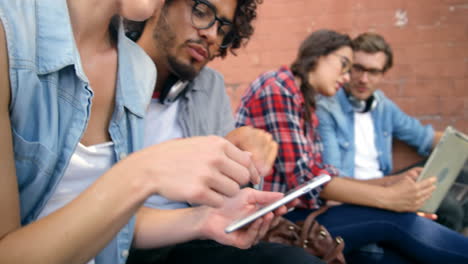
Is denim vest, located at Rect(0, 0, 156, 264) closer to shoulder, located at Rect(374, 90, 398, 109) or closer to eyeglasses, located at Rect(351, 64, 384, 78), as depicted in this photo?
eyeglasses, located at Rect(351, 64, 384, 78)

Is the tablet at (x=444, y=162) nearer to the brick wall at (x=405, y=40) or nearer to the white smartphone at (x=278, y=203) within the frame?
the brick wall at (x=405, y=40)

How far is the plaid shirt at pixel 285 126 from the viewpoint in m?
1.76

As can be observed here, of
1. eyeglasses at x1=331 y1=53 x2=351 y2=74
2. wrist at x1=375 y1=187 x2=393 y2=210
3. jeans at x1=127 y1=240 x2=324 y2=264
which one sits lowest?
wrist at x1=375 y1=187 x2=393 y2=210

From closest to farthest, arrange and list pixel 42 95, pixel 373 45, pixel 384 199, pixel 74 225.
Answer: pixel 74 225
pixel 42 95
pixel 384 199
pixel 373 45

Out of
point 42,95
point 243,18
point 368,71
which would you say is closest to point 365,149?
point 368,71

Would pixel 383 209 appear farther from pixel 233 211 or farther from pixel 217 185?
pixel 217 185

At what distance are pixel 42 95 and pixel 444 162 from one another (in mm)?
1711

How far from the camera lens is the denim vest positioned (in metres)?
0.68

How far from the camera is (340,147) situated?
7.47 ft

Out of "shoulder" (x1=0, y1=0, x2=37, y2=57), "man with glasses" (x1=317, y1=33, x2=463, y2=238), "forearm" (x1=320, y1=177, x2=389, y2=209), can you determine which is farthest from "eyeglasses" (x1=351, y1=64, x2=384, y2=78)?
"shoulder" (x1=0, y1=0, x2=37, y2=57)

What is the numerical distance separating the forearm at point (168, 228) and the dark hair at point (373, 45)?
173 cm

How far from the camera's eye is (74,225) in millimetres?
605

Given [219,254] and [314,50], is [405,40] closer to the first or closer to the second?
[314,50]

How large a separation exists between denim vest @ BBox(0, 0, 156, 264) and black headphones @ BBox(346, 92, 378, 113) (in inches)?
73.7
